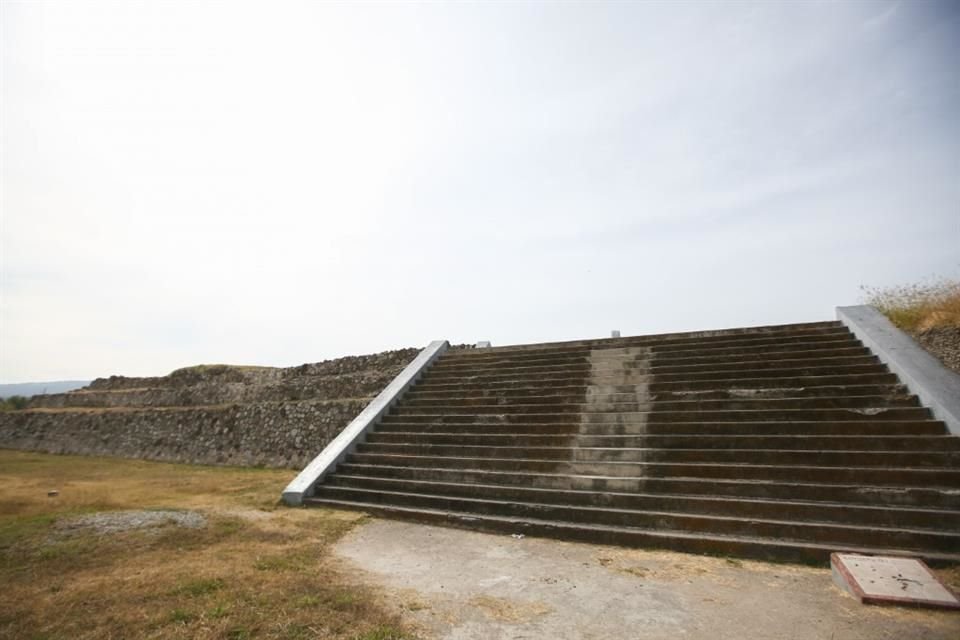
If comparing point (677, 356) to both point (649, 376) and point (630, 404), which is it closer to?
point (649, 376)

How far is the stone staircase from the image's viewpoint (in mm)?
5105

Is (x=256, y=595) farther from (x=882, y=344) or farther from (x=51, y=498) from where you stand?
(x=882, y=344)

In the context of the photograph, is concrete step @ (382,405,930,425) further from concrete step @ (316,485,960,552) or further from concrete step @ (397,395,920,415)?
concrete step @ (316,485,960,552)

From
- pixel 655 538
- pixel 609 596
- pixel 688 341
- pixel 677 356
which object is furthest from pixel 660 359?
pixel 609 596

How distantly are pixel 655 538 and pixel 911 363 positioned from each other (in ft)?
16.1

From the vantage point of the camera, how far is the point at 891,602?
142 inches

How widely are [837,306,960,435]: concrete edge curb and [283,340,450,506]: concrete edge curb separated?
8648 mm

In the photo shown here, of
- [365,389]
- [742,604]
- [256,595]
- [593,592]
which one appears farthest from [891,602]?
[365,389]

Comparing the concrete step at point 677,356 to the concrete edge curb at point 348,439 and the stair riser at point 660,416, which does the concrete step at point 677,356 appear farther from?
the stair riser at point 660,416

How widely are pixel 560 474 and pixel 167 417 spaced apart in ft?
50.2

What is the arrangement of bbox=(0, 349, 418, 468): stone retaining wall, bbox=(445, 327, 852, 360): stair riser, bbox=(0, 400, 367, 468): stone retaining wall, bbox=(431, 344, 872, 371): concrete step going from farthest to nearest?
bbox=(0, 349, 418, 468): stone retaining wall
bbox=(0, 400, 367, 468): stone retaining wall
bbox=(445, 327, 852, 360): stair riser
bbox=(431, 344, 872, 371): concrete step

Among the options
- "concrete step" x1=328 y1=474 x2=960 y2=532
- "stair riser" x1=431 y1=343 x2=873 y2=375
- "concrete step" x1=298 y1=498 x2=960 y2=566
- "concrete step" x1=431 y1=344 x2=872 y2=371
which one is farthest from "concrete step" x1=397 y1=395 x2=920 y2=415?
"concrete step" x1=298 y1=498 x2=960 y2=566

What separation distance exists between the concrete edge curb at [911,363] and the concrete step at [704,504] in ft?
5.04

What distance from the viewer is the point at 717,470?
241 inches
